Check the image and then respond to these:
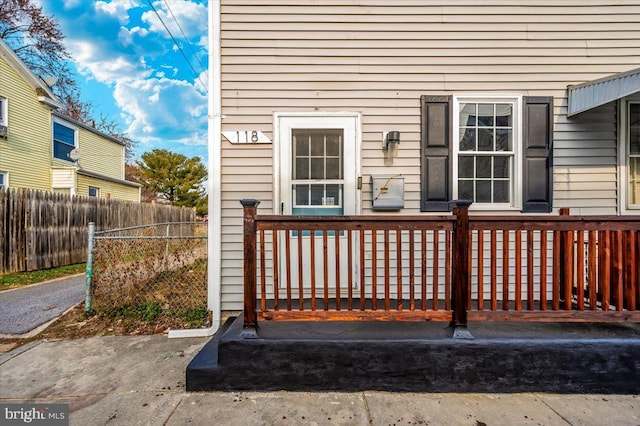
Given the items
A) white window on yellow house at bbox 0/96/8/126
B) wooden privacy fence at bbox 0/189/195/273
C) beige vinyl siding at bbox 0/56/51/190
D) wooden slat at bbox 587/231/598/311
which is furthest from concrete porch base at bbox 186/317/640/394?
white window on yellow house at bbox 0/96/8/126

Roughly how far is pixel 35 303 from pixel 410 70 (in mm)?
5587

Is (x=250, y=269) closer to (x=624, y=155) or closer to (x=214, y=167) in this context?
(x=214, y=167)

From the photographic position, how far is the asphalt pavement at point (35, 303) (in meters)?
3.22

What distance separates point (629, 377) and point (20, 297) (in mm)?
6866

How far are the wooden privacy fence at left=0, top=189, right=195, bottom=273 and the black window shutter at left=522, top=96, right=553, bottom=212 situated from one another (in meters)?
8.49

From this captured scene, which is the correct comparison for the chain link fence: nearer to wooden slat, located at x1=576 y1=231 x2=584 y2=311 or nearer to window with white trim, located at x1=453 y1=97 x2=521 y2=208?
window with white trim, located at x1=453 y1=97 x2=521 y2=208

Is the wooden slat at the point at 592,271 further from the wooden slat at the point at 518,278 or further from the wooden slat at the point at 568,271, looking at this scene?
the wooden slat at the point at 518,278

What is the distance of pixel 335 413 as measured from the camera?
1.83 m

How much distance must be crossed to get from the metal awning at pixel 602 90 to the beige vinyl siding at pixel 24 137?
11808 millimetres

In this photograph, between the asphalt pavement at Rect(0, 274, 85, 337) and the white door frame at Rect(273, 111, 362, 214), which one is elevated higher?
the white door frame at Rect(273, 111, 362, 214)

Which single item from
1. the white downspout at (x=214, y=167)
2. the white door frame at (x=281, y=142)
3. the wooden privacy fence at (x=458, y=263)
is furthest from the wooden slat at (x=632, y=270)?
the white downspout at (x=214, y=167)

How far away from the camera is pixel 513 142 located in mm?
3121

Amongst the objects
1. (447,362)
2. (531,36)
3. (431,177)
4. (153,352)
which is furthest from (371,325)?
(531,36)

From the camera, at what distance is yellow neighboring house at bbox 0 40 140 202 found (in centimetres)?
780
